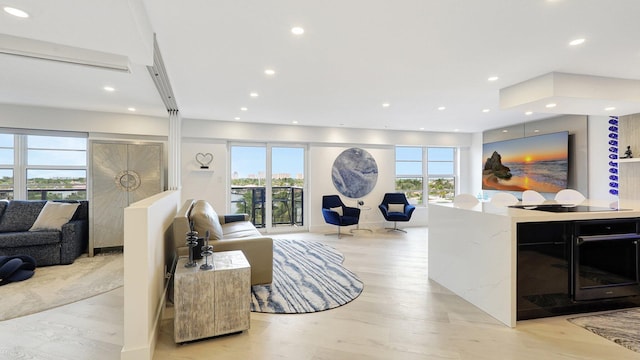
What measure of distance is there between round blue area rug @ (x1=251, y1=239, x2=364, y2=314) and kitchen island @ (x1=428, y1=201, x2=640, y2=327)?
1077 mm

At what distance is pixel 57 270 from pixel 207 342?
3.03 meters

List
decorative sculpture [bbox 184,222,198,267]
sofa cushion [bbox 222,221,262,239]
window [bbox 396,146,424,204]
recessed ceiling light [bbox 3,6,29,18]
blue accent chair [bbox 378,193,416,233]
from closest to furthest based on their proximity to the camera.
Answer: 1. recessed ceiling light [bbox 3,6,29,18]
2. decorative sculpture [bbox 184,222,198,267]
3. sofa cushion [bbox 222,221,262,239]
4. blue accent chair [bbox 378,193,416,233]
5. window [bbox 396,146,424,204]

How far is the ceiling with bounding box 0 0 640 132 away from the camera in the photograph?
1.89 meters

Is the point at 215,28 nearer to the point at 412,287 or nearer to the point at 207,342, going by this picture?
the point at 207,342

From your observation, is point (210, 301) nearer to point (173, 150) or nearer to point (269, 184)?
point (173, 150)

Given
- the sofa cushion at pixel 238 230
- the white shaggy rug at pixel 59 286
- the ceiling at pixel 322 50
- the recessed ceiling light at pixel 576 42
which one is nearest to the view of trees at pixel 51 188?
the ceiling at pixel 322 50

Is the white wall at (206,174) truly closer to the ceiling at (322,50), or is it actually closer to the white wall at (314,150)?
the white wall at (314,150)

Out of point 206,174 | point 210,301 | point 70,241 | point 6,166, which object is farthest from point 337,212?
point 6,166

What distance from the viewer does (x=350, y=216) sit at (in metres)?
6.25

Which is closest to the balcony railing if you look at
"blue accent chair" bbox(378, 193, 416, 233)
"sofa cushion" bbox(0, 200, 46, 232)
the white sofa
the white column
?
the white column

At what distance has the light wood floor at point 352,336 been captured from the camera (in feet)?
6.63

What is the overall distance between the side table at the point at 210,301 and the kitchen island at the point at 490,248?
7.00 feet

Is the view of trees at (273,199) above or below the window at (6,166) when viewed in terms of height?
below

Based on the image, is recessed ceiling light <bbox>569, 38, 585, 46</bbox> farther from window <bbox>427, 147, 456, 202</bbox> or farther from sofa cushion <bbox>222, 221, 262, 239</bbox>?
window <bbox>427, 147, 456, 202</bbox>
